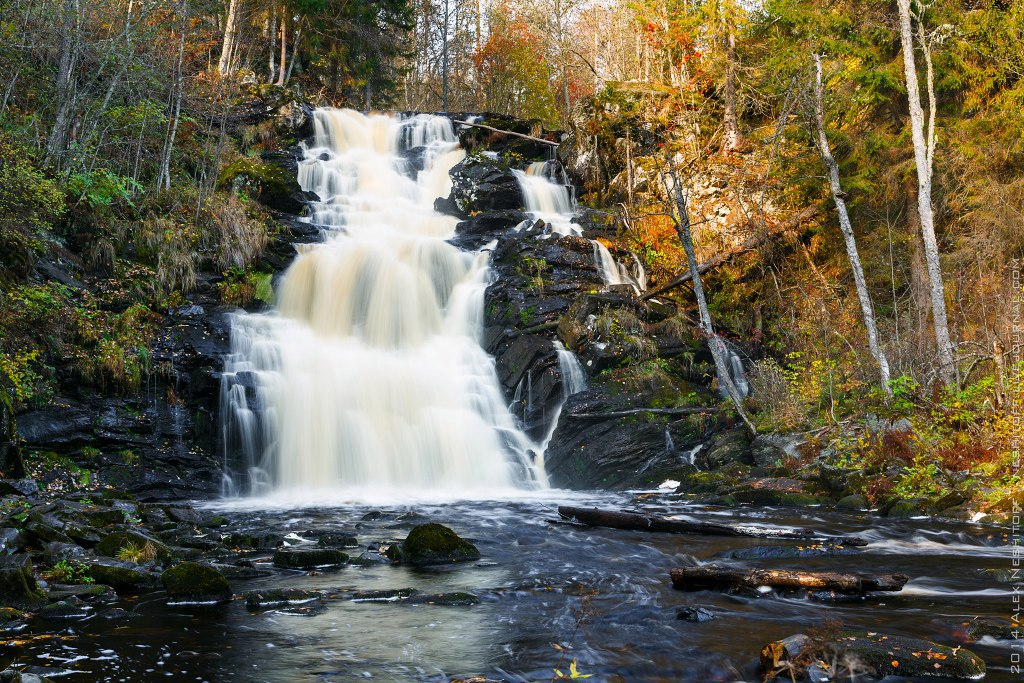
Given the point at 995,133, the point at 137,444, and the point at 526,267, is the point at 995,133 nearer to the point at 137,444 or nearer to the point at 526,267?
the point at 526,267

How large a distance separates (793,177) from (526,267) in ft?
23.3

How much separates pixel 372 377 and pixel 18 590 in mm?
10198

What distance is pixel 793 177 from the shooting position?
57.2 feet

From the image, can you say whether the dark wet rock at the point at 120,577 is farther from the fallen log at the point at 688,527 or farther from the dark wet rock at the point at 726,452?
the dark wet rock at the point at 726,452

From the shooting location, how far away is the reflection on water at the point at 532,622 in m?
4.53

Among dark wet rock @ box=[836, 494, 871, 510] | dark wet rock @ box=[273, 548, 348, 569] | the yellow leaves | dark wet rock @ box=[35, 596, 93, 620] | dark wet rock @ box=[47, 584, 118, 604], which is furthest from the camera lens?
dark wet rock @ box=[836, 494, 871, 510]

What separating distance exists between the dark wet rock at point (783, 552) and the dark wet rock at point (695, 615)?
2.15 m

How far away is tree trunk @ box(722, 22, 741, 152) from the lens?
21.5 meters

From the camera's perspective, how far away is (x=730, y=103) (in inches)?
854

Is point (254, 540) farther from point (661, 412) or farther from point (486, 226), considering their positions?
point (486, 226)

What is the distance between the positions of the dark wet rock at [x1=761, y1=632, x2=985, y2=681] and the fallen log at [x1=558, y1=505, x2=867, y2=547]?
399cm

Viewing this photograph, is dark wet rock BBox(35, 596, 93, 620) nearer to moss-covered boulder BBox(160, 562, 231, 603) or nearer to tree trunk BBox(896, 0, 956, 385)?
moss-covered boulder BBox(160, 562, 231, 603)

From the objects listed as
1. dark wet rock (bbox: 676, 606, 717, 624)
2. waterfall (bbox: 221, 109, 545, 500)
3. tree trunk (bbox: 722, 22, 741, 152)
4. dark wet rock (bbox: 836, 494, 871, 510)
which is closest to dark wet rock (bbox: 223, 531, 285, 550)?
waterfall (bbox: 221, 109, 545, 500)

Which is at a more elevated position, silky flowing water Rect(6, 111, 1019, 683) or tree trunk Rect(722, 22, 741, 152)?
tree trunk Rect(722, 22, 741, 152)
